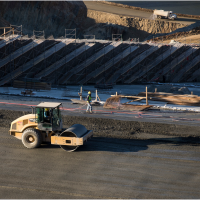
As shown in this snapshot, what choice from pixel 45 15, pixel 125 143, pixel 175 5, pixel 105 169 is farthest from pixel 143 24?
pixel 105 169

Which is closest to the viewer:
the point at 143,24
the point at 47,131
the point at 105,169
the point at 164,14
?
the point at 105,169

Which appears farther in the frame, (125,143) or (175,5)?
(175,5)

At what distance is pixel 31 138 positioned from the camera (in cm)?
1474

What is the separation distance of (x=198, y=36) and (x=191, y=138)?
3802 cm

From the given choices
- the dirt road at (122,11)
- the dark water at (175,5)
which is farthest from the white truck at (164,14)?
the dark water at (175,5)

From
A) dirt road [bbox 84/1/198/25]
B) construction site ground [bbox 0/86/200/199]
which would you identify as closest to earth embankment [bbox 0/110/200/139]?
construction site ground [bbox 0/86/200/199]

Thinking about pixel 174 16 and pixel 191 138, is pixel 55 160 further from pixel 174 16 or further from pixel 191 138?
pixel 174 16

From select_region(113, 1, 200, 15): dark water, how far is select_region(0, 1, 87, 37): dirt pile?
1427 inches

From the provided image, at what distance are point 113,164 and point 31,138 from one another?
430 centimetres

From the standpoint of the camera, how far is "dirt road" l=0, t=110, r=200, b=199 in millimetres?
10875

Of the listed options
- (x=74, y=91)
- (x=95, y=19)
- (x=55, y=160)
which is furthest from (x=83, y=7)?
(x=55, y=160)

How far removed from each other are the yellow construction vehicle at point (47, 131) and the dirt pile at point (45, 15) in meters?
51.0

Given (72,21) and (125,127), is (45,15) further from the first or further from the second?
(125,127)

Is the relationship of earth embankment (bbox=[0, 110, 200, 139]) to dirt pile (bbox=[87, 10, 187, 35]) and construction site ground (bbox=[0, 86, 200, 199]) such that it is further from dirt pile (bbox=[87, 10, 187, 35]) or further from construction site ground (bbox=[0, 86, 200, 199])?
dirt pile (bbox=[87, 10, 187, 35])
